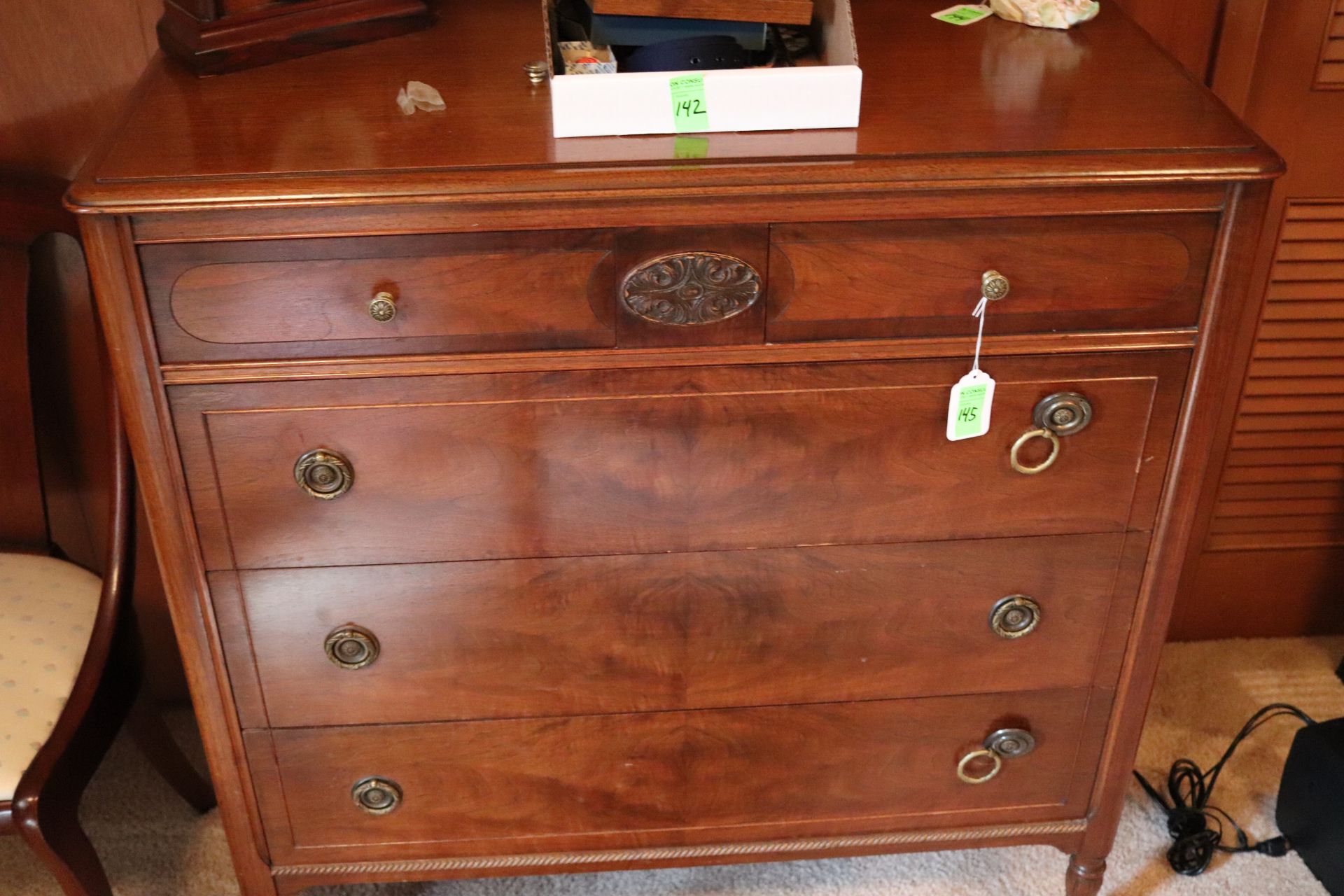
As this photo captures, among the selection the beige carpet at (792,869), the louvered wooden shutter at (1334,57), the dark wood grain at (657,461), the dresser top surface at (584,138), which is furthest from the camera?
the beige carpet at (792,869)

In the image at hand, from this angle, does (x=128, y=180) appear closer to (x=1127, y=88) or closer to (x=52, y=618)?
(x=52, y=618)

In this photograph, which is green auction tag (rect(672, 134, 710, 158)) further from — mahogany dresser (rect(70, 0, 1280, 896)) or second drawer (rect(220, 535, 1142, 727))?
second drawer (rect(220, 535, 1142, 727))

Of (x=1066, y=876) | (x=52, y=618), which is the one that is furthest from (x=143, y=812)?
(x=1066, y=876)

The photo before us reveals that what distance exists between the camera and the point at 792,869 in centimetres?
168

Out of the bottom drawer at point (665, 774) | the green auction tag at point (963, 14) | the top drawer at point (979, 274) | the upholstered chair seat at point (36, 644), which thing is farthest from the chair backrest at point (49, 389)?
the green auction tag at point (963, 14)

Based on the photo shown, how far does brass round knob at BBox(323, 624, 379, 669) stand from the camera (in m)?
1.28

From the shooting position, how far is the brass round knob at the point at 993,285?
3.72 ft

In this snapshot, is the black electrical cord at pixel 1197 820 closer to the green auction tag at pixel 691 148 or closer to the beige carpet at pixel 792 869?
the beige carpet at pixel 792 869

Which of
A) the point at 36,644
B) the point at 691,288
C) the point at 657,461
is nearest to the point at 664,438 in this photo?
the point at 657,461

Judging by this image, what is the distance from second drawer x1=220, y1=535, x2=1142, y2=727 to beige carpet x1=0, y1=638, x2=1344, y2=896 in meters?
0.41

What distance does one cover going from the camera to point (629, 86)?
1102 millimetres

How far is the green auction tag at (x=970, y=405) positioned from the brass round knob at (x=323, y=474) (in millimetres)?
581

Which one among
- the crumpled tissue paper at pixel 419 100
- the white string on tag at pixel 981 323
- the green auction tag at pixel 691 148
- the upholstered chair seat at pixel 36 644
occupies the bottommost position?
the upholstered chair seat at pixel 36 644

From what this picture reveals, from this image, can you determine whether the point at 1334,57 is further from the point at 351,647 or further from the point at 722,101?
the point at 351,647
